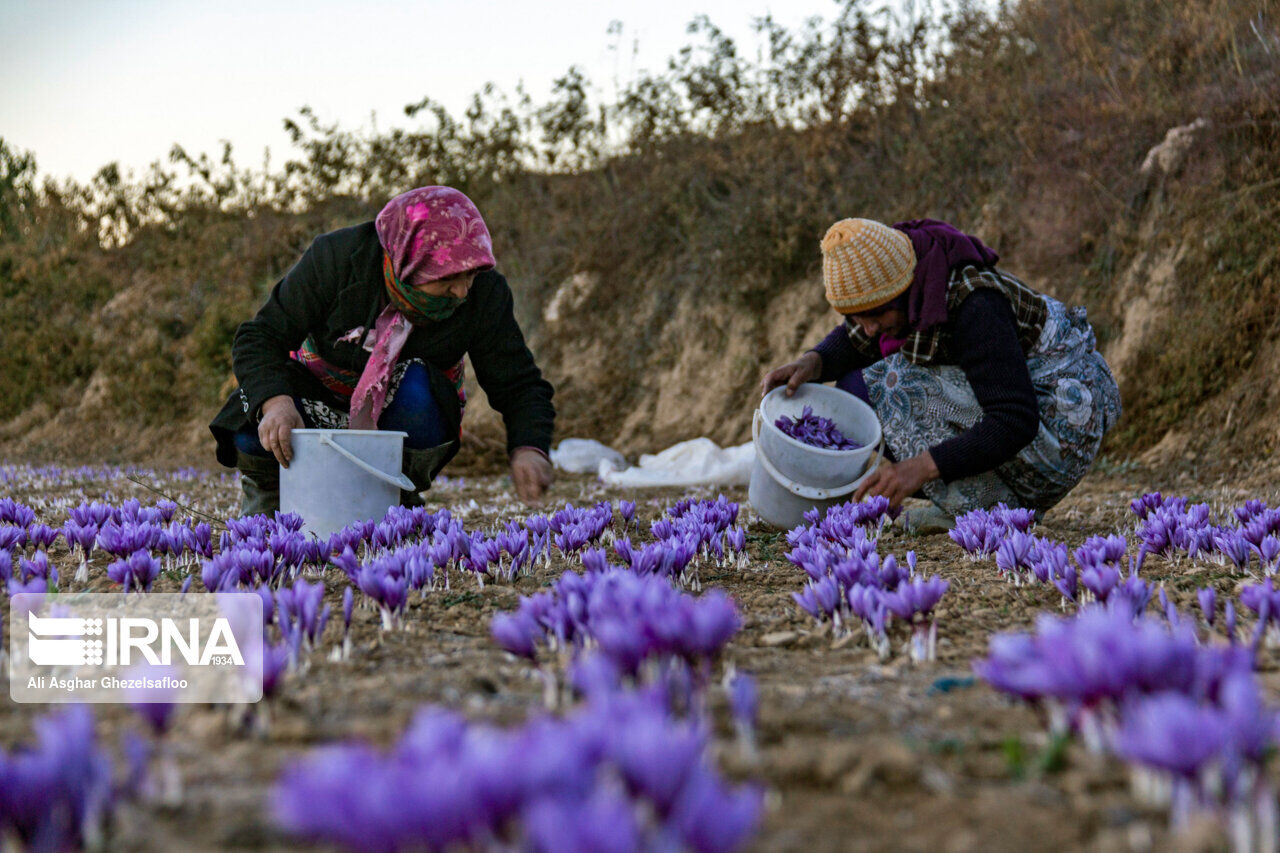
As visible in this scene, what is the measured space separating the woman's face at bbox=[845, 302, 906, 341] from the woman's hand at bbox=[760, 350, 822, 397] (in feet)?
1.66

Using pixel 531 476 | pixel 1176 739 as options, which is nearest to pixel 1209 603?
pixel 1176 739

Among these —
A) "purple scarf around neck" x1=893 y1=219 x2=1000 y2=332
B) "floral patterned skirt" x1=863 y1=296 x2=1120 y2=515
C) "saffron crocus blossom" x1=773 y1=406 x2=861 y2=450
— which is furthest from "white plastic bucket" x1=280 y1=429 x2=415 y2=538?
"floral patterned skirt" x1=863 y1=296 x2=1120 y2=515

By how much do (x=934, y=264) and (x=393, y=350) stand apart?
2.47 meters

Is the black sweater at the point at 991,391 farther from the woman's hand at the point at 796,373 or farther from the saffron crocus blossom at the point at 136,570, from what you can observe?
the saffron crocus blossom at the point at 136,570

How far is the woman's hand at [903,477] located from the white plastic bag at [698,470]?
3.43m

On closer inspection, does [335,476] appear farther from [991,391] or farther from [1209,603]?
[1209,603]

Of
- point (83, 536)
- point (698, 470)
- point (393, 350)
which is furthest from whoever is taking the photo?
point (698, 470)

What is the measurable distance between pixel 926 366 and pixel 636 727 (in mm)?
4146

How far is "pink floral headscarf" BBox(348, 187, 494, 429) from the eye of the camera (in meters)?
4.28

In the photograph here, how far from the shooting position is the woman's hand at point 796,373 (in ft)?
17.0

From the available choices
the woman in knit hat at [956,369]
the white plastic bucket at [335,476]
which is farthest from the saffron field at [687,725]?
the woman in knit hat at [956,369]

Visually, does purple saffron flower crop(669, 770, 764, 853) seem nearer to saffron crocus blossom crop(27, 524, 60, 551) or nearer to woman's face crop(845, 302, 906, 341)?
saffron crocus blossom crop(27, 524, 60, 551)

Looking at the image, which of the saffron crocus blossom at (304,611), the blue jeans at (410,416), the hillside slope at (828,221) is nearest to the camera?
the saffron crocus blossom at (304,611)

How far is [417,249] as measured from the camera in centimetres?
431
